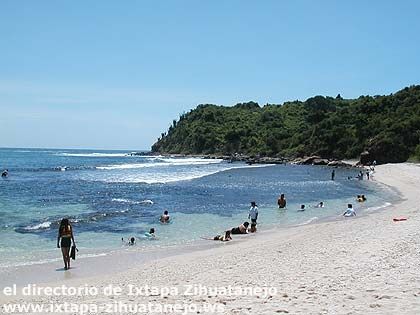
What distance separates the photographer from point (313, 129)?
115875mm

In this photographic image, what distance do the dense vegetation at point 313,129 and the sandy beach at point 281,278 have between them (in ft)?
236

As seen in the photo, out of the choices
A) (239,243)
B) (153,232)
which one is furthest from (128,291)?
(153,232)

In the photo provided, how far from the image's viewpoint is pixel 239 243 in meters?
18.6

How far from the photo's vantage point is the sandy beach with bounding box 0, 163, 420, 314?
8.85 m

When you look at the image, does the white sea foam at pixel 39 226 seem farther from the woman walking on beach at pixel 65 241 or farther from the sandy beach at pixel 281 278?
the sandy beach at pixel 281 278

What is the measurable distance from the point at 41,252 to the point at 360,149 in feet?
290

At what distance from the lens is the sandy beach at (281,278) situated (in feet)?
29.0

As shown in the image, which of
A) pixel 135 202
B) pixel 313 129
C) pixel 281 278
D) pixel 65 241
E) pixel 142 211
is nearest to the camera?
pixel 281 278

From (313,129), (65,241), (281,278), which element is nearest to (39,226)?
(65,241)

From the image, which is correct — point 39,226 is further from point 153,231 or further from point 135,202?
point 135,202

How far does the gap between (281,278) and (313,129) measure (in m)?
108

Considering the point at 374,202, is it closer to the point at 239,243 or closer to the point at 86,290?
the point at 239,243

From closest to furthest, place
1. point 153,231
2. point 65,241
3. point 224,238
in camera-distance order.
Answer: point 65,241 → point 224,238 → point 153,231

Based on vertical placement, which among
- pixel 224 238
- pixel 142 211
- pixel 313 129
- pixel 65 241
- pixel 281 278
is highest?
pixel 313 129
